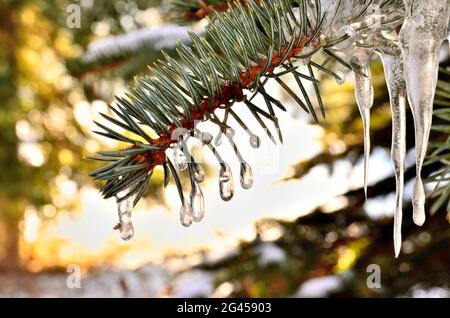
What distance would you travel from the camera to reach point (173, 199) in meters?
2.68

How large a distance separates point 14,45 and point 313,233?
2721mm

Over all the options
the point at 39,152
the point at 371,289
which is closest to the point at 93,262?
the point at 39,152

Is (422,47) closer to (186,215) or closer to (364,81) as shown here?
(364,81)

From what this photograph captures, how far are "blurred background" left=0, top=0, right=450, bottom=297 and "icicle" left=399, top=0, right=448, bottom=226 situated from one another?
0.13 m

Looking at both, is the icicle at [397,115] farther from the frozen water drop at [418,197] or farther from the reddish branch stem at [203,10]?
the reddish branch stem at [203,10]

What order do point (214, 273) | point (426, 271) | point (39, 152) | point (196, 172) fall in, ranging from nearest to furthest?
point (196, 172) → point (426, 271) → point (214, 273) → point (39, 152)

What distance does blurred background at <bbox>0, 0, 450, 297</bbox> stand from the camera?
81 centimetres

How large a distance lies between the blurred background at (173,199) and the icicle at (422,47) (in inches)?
5.3

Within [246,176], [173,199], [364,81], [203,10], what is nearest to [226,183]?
[246,176]

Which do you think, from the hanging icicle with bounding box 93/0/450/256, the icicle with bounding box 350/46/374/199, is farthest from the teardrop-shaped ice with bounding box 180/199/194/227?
the icicle with bounding box 350/46/374/199

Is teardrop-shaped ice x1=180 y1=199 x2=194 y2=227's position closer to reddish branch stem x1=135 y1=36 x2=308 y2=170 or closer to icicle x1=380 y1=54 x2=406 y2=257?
reddish branch stem x1=135 y1=36 x2=308 y2=170

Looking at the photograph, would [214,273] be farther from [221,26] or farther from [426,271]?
[221,26]

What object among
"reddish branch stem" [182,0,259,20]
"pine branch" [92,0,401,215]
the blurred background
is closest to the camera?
"pine branch" [92,0,401,215]
